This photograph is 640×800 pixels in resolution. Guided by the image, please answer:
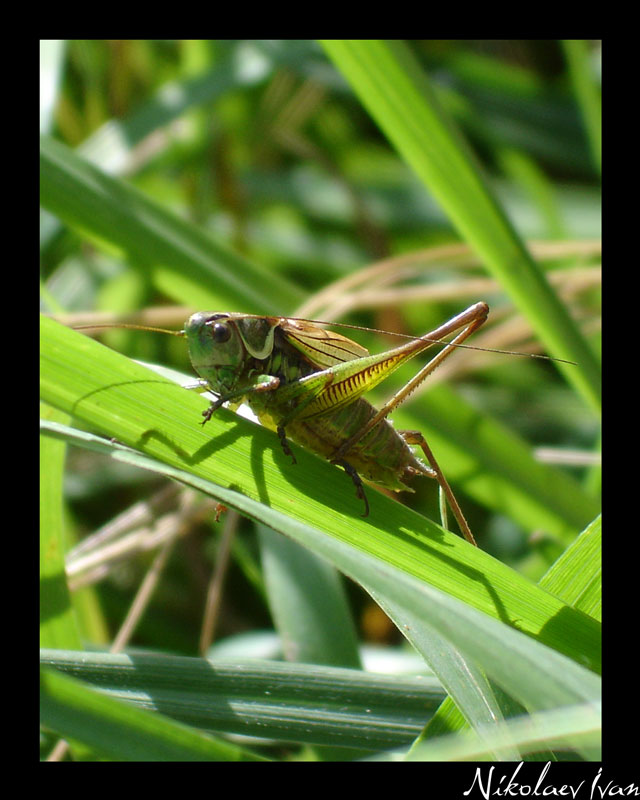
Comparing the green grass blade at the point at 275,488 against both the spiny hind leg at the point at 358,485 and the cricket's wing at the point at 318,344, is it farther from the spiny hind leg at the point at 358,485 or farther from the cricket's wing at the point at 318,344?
the cricket's wing at the point at 318,344

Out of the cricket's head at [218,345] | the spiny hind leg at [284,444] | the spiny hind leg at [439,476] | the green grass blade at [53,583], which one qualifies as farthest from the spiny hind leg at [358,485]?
the green grass blade at [53,583]

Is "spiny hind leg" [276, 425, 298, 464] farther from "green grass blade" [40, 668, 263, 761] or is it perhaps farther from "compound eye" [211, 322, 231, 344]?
"green grass blade" [40, 668, 263, 761]

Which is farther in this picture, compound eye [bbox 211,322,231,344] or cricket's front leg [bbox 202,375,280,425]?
compound eye [bbox 211,322,231,344]

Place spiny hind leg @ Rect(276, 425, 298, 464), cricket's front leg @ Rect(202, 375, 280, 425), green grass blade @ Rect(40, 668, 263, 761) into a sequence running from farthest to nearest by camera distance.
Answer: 1. cricket's front leg @ Rect(202, 375, 280, 425)
2. spiny hind leg @ Rect(276, 425, 298, 464)
3. green grass blade @ Rect(40, 668, 263, 761)

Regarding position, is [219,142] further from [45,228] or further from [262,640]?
[262,640]

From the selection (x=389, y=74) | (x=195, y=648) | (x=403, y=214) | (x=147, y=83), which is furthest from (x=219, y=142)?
(x=195, y=648)

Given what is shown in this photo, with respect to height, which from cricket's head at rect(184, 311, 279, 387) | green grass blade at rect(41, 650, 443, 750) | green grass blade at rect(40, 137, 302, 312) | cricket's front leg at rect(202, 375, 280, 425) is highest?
green grass blade at rect(40, 137, 302, 312)

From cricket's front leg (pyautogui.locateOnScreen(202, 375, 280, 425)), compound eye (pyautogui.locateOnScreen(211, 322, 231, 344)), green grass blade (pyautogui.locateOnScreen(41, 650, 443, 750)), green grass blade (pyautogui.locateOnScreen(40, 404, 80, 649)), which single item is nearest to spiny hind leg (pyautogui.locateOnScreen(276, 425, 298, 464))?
cricket's front leg (pyautogui.locateOnScreen(202, 375, 280, 425))
